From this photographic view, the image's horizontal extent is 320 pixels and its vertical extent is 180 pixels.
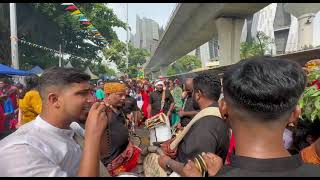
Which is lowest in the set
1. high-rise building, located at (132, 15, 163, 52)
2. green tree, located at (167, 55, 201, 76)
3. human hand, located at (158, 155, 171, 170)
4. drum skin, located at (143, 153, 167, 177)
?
drum skin, located at (143, 153, 167, 177)

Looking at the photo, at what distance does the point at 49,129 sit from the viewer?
2014 millimetres

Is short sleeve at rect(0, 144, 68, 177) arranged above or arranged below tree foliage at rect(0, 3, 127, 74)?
below

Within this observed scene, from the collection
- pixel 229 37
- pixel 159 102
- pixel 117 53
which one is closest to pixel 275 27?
pixel 117 53

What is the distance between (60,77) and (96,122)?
597 millimetres

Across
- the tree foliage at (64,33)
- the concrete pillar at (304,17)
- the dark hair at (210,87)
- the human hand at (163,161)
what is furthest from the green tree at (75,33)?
the human hand at (163,161)

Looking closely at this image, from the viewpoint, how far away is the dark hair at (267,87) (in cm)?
136

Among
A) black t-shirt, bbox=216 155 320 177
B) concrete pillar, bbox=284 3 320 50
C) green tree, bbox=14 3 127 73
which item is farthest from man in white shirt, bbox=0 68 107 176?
green tree, bbox=14 3 127 73

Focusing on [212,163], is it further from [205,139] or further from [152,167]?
[152,167]

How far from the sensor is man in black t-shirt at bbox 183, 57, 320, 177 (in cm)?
136

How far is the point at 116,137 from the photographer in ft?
12.7

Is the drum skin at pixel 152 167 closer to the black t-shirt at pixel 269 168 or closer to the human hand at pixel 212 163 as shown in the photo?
the human hand at pixel 212 163

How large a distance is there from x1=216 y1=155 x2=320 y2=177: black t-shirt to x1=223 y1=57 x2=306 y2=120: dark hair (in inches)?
6.3

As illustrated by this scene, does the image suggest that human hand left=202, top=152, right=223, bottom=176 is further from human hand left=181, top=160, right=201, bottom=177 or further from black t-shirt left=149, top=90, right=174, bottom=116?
black t-shirt left=149, top=90, right=174, bottom=116

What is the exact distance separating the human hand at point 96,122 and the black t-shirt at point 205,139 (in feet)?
3.81
